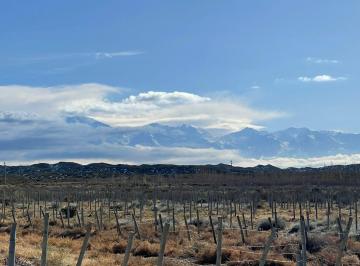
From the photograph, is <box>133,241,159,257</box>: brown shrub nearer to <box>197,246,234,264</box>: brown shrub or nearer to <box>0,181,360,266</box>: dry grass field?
<box>0,181,360,266</box>: dry grass field

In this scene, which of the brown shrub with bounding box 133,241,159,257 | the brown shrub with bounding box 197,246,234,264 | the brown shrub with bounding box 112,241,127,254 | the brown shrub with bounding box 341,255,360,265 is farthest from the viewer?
the brown shrub with bounding box 112,241,127,254

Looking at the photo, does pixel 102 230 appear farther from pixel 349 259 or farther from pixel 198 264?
pixel 349 259

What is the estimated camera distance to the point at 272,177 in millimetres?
138750

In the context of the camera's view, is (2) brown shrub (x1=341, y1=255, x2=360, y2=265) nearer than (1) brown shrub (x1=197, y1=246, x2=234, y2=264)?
Yes

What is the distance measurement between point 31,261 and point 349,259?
11.3 m

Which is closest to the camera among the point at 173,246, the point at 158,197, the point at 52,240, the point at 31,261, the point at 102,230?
the point at 31,261

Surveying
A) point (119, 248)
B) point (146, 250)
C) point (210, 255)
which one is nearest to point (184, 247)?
point (146, 250)

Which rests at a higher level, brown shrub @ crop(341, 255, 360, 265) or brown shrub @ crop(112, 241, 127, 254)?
brown shrub @ crop(341, 255, 360, 265)

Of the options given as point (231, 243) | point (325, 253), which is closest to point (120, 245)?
point (231, 243)

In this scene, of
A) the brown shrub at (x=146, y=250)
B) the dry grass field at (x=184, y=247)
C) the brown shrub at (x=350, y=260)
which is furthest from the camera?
the brown shrub at (x=146, y=250)

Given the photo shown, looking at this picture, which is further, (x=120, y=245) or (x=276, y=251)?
(x=120, y=245)

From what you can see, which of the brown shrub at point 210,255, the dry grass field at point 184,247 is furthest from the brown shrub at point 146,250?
the brown shrub at point 210,255

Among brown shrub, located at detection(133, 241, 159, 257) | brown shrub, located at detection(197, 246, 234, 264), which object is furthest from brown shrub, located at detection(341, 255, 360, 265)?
brown shrub, located at detection(133, 241, 159, 257)

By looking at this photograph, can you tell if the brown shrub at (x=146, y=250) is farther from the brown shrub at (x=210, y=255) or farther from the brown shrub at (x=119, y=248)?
the brown shrub at (x=210, y=255)
